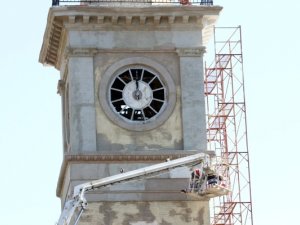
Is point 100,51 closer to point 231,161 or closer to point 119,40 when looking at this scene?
point 119,40

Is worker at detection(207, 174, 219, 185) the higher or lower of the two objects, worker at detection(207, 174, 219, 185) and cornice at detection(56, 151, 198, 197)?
the lower

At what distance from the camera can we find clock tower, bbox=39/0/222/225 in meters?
63.8

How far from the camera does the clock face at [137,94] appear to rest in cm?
6538

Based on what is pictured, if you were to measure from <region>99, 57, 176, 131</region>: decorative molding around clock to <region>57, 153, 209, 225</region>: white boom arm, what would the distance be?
239 cm

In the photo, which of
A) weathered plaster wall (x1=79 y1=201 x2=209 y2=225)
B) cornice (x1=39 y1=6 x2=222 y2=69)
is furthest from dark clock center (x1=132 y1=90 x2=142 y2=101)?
weathered plaster wall (x1=79 y1=201 x2=209 y2=225)

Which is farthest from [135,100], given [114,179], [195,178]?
[195,178]

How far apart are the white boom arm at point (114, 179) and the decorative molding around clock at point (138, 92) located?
2.39m

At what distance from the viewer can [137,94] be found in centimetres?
6538

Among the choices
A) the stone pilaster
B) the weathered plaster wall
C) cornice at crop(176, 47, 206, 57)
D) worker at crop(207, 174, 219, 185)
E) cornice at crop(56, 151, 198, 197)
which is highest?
cornice at crop(176, 47, 206, 57)

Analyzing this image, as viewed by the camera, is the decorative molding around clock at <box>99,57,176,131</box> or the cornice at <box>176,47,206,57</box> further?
the cornice at <box>176,47,206,57</box>

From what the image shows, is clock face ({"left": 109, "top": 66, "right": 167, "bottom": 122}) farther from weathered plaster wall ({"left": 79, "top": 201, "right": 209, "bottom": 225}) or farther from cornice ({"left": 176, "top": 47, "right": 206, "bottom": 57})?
weathered plaster wall ({"left": 79, "top": 201, "right": 209, "bottom": 225})

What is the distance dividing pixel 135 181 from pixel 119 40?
6.36 metres

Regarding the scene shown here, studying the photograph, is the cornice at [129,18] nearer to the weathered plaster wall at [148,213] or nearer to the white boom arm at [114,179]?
the white boom arm at [114,179]

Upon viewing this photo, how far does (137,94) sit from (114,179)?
14.8ft
